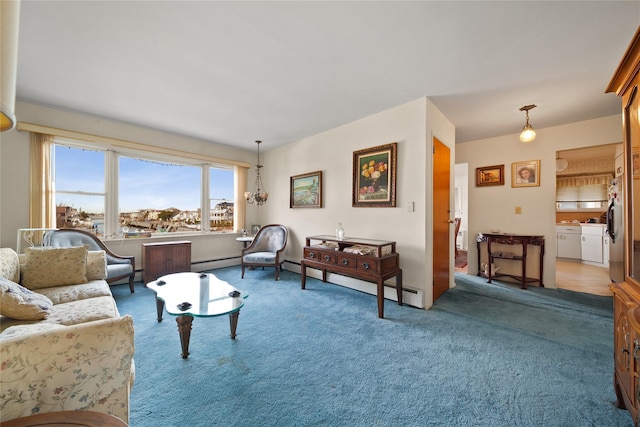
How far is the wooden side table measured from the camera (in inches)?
28.8

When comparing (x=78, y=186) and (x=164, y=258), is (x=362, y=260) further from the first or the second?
(x=78, y=186)

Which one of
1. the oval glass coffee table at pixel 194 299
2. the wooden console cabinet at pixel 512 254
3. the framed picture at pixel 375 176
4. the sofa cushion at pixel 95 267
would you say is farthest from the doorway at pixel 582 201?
the sofa cushion at pixel 95 267

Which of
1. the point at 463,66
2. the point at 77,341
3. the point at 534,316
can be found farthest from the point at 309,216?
the point at 77,341

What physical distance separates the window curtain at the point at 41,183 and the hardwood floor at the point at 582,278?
6.63 metres

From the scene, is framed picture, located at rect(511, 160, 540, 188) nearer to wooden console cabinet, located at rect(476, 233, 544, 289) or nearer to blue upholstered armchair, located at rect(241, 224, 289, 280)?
wooden console cabinet, located at rect(476, 233, 544, 289)

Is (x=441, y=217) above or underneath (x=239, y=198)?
underneath

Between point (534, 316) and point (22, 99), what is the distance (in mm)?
6583

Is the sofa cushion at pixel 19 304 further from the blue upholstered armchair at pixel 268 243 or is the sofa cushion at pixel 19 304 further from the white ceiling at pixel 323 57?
the blue upholstered armchair at pixel 268 243

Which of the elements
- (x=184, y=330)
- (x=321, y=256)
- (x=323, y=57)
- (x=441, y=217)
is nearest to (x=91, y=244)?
(x=184, y=330)

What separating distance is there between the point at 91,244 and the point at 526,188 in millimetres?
6513

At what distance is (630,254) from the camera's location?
1.38m

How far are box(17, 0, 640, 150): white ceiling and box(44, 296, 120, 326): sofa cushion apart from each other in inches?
84.4

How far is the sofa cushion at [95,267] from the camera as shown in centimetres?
267

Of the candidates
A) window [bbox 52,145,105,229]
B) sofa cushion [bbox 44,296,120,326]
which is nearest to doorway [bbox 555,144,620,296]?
sofa cushion [bbox 44,296,120,326]
